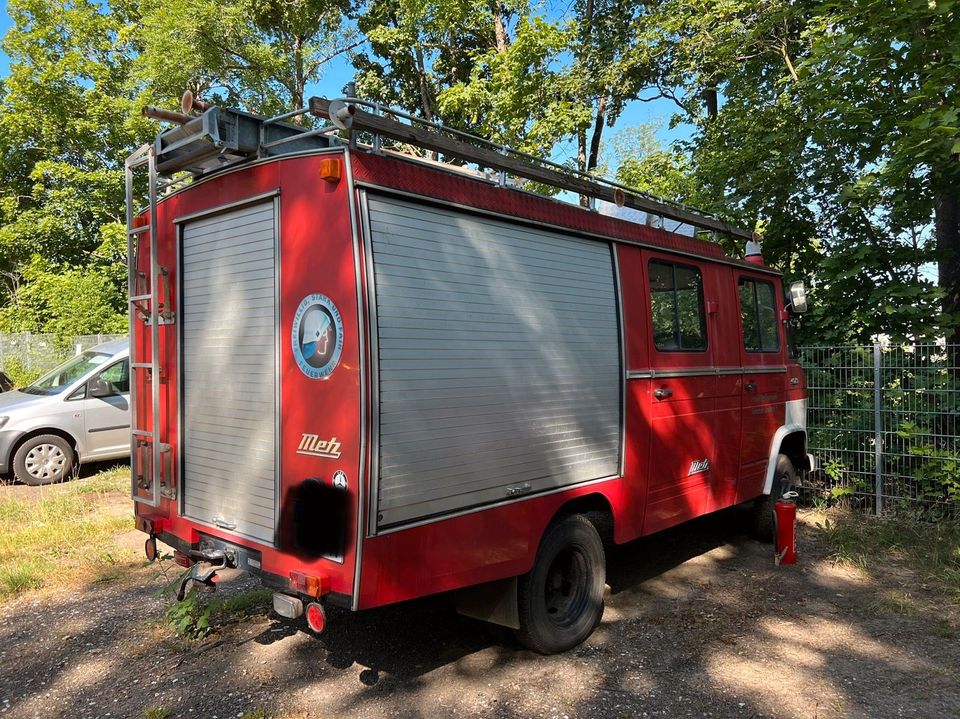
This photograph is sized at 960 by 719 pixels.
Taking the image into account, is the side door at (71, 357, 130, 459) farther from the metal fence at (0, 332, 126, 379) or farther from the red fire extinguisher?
the metal fence at (0, 332, 126, 379)

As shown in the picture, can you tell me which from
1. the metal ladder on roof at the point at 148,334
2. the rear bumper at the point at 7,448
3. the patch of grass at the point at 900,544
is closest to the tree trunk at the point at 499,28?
the rear bumper at the point at 7,448

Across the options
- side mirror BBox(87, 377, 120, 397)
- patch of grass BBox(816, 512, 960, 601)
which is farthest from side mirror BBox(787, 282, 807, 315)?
side mirror BBox(87, 377, 120, 397)

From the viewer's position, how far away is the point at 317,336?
3307mm

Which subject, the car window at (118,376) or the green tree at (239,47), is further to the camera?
the green tree at (239,47)

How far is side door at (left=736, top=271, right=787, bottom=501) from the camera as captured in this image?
19.9 feet

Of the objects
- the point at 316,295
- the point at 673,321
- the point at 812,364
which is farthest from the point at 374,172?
the point at 812,364

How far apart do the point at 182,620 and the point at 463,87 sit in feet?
47.1

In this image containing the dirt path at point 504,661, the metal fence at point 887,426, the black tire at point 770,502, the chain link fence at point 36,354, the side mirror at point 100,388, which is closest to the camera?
the dirt path at point 504,661

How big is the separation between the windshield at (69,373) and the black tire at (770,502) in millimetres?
8698

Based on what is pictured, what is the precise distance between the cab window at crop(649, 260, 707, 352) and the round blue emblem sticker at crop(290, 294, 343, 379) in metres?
2.63

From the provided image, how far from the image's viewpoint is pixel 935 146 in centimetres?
636

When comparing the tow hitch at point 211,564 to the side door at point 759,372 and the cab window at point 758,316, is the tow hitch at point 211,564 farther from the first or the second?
the cab window at point 758,316

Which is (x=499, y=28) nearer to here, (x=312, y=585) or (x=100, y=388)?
(x=100, y=388)

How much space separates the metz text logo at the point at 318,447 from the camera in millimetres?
3207
